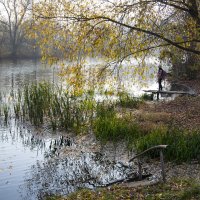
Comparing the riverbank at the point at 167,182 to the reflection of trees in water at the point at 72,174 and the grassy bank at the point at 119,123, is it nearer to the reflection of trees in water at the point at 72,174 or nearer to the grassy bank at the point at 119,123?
the grassy bank at the point at 119,123

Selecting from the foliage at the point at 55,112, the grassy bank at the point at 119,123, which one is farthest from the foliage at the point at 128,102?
the foliage at the point at 55,112

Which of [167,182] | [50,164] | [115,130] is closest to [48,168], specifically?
[50,164]

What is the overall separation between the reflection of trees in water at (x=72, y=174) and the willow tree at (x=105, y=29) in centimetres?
289

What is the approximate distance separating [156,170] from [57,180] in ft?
9.07

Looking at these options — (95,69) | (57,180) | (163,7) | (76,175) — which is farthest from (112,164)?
(163,7)

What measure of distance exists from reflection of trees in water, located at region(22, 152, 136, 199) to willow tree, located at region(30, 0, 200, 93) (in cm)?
289

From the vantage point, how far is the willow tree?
9766mm

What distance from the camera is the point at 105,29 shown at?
399 inches

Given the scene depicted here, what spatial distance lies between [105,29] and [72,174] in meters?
4.45

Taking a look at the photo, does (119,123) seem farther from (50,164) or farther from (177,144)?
(177,144)

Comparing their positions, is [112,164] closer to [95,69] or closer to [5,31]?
[95,69]

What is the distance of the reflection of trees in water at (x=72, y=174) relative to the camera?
8.68 metres

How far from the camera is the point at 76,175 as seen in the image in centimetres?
953

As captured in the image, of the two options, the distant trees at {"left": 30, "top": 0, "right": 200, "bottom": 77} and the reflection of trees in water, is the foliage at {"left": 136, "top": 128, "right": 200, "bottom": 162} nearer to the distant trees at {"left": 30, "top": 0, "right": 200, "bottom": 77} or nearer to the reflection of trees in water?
the reflection of trees in water
